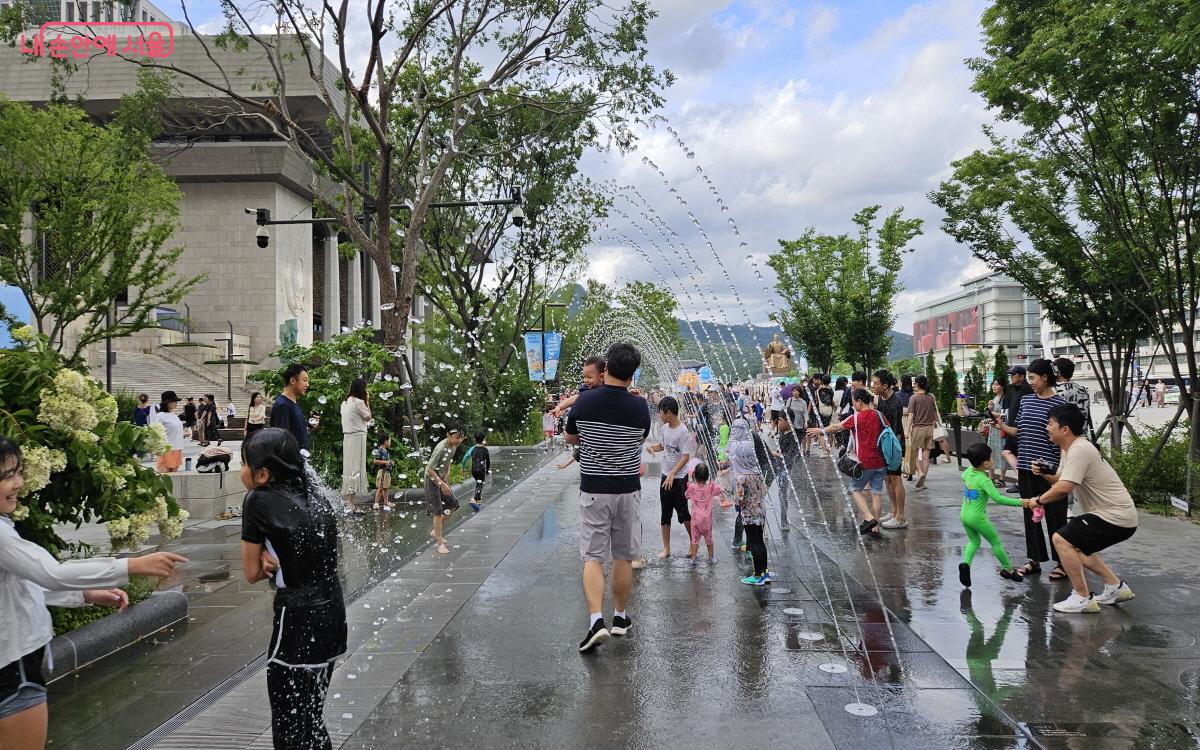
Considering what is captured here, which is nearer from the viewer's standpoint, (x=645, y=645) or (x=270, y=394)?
(x=645, y=645)

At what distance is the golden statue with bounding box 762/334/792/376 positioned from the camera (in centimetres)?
2123

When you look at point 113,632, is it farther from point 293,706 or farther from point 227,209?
point 227,209

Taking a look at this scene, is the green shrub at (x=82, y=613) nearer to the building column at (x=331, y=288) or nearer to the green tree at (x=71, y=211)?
the green tree at (x=71, y=211)

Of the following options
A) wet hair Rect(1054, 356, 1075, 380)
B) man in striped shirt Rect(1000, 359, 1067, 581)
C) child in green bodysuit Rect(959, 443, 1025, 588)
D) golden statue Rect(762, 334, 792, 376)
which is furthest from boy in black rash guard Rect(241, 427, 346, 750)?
golden statue Rect(762, 334, 792, 376)

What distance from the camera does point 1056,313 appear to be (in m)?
15.9

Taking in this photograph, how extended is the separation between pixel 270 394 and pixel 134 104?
678cm

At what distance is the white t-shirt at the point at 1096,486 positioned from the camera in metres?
6.36

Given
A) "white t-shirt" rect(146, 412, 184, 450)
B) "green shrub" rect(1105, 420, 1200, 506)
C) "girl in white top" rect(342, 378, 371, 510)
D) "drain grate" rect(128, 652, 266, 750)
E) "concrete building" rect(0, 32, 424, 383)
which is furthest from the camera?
"concrete building" rect(0, 32, 424, 383)

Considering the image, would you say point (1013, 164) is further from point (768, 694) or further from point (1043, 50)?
point (768, 694)

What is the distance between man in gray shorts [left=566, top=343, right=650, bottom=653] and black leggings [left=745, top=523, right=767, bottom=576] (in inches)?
76.7

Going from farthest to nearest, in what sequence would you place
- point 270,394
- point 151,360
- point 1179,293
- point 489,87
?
point 151,360 < point 489,87 < point 270,394 < point 1179,293

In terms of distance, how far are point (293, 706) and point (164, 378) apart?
46449 millimetres

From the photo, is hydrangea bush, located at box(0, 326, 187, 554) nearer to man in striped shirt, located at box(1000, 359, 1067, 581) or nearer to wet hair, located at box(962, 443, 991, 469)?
wet hair, located at box(962, 443, 991, 469)

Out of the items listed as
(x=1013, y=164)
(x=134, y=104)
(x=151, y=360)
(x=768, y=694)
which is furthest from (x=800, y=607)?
(x=151, y=360)
